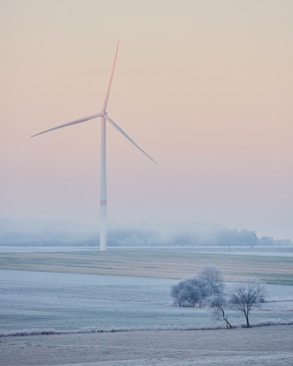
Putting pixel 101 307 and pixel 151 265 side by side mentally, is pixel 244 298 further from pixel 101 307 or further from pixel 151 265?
pixel 151 265

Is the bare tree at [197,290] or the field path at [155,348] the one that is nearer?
the field path at [155,348]

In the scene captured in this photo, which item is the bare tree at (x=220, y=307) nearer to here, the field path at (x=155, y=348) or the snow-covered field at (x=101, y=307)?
the snow-covered field at (x=101, y=307)

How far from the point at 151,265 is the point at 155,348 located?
64273 mm

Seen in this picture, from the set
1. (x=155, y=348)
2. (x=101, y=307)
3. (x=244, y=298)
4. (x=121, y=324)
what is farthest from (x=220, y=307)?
(x=155, y=348)

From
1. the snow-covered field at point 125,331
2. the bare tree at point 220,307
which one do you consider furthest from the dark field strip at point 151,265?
the bare tree at point 220,307

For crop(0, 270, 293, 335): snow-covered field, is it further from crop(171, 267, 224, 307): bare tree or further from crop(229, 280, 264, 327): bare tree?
crop(171, 267, 224, 307): bare tree

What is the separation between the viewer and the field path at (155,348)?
31547mm

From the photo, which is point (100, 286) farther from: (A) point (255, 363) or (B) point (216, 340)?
(A) point (255, 363)

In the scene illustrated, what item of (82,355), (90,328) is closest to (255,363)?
(82,355)

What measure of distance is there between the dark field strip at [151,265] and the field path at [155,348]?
114 feet

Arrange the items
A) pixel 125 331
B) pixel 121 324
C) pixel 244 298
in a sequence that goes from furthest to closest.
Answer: pixel 244 298, pixel 121 324, pixel 125 331

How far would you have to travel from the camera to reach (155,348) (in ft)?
118

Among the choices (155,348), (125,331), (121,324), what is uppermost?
(121,324)

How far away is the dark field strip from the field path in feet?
114
